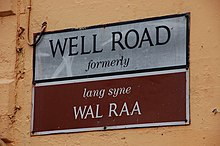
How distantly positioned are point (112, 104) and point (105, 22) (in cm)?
86

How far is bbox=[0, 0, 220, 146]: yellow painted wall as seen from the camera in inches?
310

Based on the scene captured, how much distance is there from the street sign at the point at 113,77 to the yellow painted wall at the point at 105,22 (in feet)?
0.24

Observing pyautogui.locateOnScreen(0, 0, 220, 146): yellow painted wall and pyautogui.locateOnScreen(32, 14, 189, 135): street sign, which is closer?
pyautogui.locateOnScreen(0, 0, 220, 146): yellow painted wall

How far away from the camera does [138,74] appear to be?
829 cm

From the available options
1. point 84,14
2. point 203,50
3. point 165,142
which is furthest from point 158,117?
point 84,14

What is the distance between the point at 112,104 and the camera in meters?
8.34

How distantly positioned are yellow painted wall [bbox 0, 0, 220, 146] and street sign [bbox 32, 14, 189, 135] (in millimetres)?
74

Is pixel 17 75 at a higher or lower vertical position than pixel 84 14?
lower

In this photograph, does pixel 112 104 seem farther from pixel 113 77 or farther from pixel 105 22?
pixel 105 22

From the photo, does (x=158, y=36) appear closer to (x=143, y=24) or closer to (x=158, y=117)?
(x=143, y=24)

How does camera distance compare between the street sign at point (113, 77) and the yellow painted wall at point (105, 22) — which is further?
the street sign at point (113, 77)

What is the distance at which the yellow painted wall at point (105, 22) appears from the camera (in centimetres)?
787

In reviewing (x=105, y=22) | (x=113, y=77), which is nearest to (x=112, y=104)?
(x=113, y=77)

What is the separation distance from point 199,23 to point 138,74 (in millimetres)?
778
